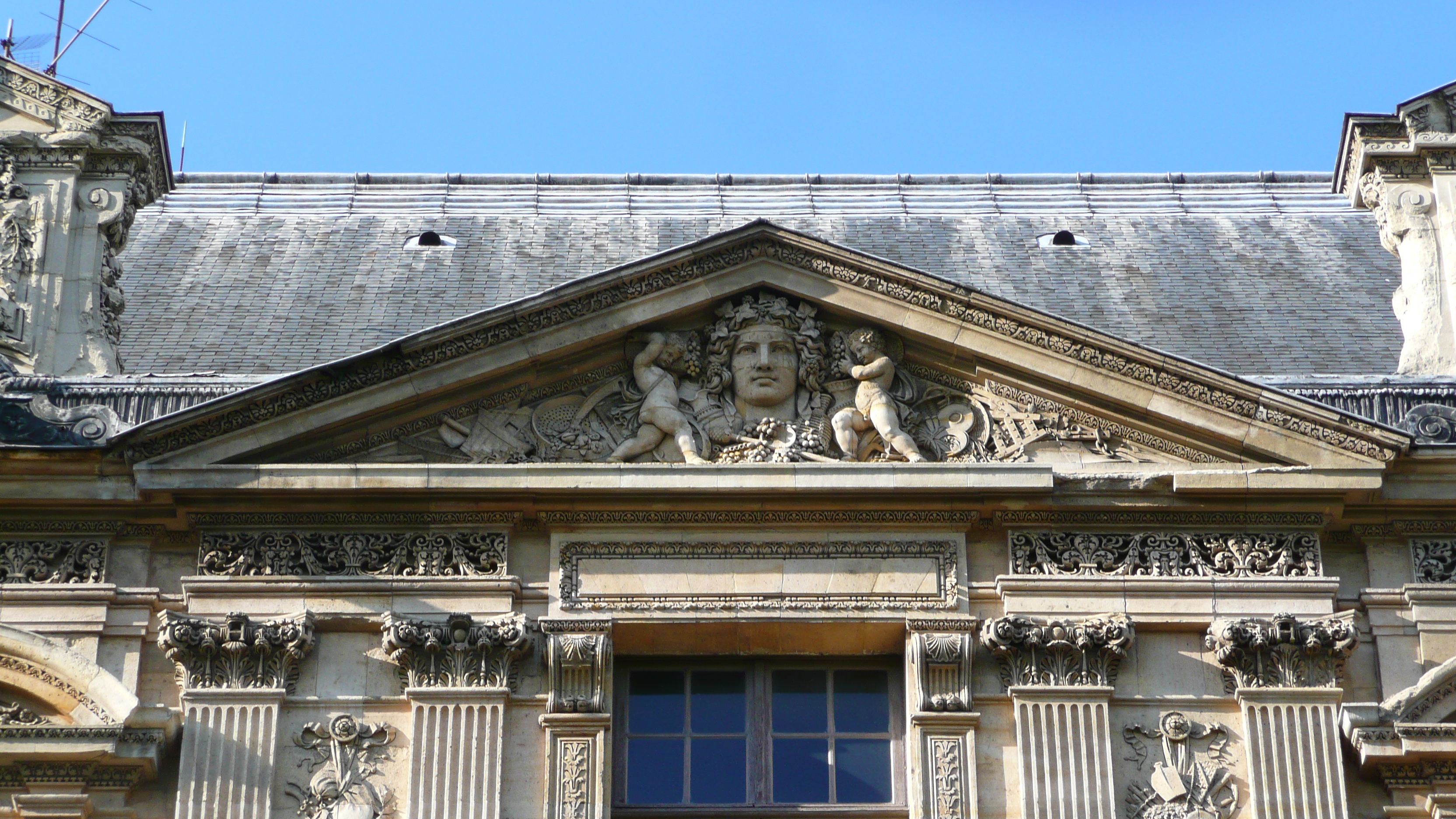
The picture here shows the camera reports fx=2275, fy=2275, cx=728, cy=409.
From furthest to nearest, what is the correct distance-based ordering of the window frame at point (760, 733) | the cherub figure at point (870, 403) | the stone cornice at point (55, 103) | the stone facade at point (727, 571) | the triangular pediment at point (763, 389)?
the stone cornice at point (55, 103) < the cherub figure at point (870, 403) < the triangular pediment at point (763, 389) < the window frame at point (760, 733) < the stone facade at point (727, 571)

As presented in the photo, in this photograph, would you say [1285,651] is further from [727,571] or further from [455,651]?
[455,651]

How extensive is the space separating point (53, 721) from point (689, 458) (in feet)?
14.5

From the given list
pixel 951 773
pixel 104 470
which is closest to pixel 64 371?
pixel 104 470

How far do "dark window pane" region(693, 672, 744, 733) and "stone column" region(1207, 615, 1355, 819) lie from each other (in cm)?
309

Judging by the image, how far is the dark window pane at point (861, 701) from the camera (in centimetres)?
1494

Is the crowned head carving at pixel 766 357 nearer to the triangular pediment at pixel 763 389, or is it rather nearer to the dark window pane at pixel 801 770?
the triangular pediment at pixel 763 389

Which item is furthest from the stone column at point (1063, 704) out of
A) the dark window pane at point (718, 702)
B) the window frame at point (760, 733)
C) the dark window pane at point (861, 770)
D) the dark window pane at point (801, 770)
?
the dark window pane at point (718, 702)

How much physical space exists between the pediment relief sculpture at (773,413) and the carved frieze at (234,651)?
147cm

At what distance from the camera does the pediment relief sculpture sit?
15.4 metres

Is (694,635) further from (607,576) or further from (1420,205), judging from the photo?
(1420,205)

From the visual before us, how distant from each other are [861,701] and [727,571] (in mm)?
1238

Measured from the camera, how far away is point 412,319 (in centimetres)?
1906

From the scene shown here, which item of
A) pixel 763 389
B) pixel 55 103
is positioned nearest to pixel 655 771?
pixel 763 389

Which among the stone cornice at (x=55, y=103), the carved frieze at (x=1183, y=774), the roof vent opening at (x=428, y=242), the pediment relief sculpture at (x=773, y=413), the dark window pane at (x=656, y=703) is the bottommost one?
the carved frieze at (x=1183, y=774)
